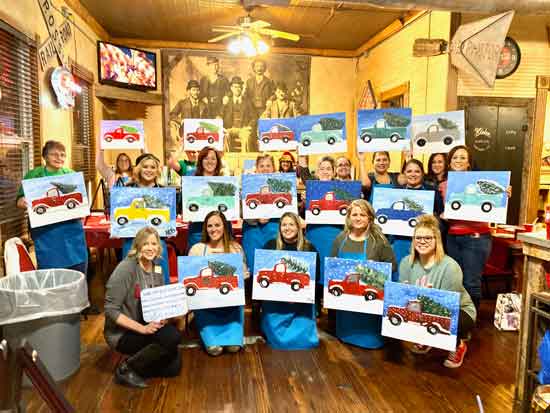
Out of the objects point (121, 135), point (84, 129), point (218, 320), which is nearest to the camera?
point (218, 320)

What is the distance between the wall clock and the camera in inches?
190

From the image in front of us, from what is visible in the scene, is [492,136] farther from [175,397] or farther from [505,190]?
[175,397]

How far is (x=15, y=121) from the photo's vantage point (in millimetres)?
3547

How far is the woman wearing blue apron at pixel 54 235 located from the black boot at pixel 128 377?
3.11 feet

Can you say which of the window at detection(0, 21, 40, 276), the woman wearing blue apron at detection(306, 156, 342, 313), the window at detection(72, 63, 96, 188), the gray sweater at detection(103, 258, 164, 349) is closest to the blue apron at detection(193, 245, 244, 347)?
the gray sweater at detection(103, 258, 164, 349)

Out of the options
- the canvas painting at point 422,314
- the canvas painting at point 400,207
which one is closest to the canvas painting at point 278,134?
the canvas painting at point 400,207

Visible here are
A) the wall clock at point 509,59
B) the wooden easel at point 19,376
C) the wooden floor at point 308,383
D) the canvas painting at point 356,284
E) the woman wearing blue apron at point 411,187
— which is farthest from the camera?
the wall clock at point 509,59

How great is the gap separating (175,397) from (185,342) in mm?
697

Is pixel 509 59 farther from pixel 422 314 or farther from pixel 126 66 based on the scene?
pixel 126 66

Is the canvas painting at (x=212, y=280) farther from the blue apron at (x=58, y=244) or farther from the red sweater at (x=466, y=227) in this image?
the red sweater at (x=466, y=227)

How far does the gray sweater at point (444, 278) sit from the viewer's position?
8.64ft

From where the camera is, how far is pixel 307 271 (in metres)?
2.83

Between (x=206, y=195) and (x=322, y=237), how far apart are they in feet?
3.22

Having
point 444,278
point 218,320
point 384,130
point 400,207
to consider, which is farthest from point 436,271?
point 218,320
